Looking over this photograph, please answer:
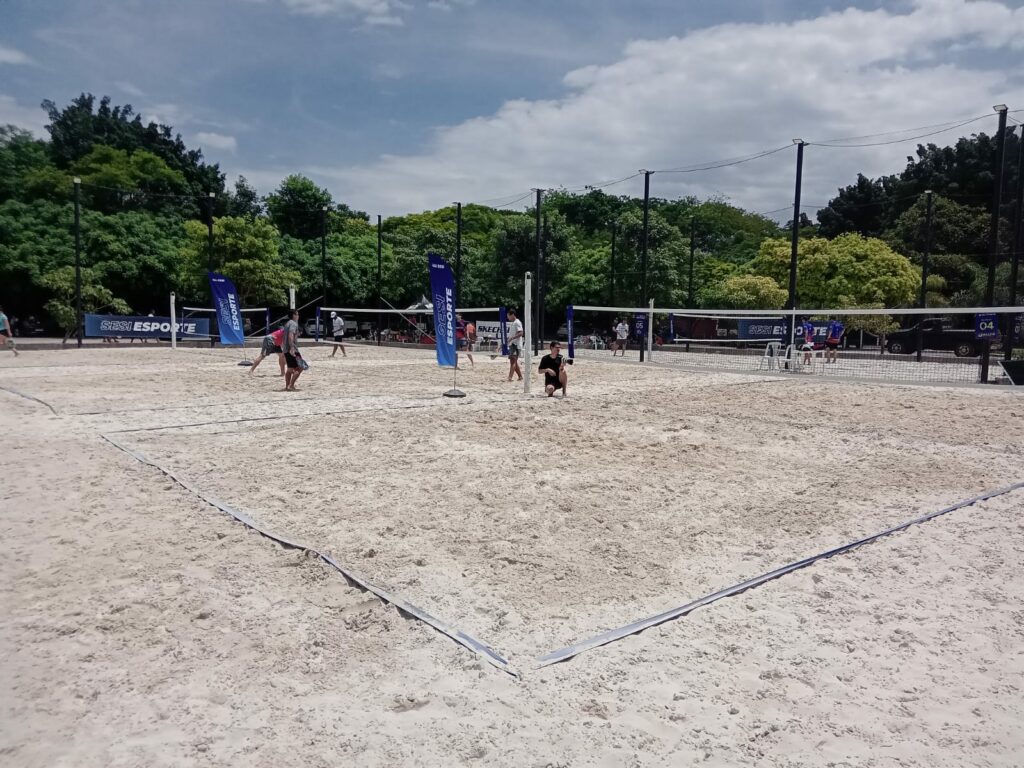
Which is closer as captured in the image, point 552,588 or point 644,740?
point 644,740

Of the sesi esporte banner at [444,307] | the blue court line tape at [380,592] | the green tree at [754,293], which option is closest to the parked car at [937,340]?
the green tree at [754,293]

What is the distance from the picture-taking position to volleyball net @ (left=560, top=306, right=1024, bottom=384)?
16500 millimetres

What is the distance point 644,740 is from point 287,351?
11224 millimetres

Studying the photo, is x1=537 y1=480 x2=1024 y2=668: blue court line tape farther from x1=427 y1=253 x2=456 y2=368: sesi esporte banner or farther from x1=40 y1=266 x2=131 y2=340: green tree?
x1=40 y1=266 x2=131 y2=340: green tree

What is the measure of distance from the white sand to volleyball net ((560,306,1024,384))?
936 centimetres

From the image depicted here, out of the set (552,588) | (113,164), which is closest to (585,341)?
(552,588)

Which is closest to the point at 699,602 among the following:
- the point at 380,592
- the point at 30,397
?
the point at 380,592

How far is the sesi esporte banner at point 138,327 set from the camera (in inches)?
1059

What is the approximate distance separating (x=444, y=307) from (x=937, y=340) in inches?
913

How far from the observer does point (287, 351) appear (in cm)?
1275

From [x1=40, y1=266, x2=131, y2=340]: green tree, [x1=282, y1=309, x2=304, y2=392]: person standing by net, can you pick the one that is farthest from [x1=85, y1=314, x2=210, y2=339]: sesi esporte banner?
[x1=282, y1=309, x2=304, y2=392]: person standing by net

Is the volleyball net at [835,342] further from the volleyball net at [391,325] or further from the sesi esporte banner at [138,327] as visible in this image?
the sesi esporte banner at [138,327]

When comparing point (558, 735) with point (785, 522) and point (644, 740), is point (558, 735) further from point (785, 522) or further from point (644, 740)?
point (785, 522)

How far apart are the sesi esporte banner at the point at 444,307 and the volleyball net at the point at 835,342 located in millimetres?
7647
